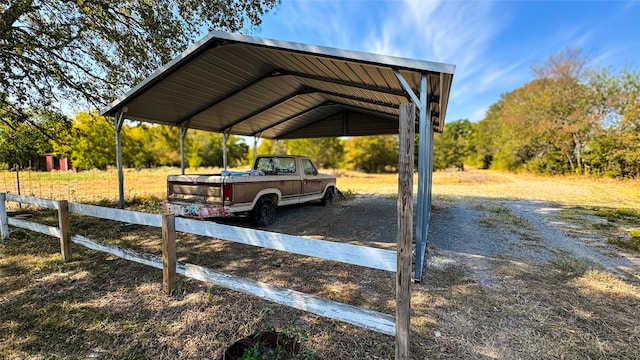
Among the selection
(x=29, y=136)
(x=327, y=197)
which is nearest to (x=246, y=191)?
(x=327, y=197)

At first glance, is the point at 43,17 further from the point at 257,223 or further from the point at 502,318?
the point at 502,318

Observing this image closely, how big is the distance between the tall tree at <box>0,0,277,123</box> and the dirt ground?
11.9 ft

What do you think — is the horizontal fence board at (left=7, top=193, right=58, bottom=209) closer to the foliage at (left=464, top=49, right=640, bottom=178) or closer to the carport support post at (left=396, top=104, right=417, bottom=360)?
the carport support post at (left=396, top=104, right=417, bottom=360)

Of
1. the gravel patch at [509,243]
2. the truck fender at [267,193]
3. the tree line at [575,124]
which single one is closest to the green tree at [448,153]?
the tree line at [575,124]

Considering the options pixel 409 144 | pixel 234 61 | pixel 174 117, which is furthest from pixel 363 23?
pixel 409 144

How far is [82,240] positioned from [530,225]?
8803 millimetres

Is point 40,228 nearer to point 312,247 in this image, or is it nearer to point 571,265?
point 312,247

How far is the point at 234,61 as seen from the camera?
16.8 ft

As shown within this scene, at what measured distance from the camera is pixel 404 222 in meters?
1.78

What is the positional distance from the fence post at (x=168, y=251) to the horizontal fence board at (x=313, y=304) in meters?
0.37

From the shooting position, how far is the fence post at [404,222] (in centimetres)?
177

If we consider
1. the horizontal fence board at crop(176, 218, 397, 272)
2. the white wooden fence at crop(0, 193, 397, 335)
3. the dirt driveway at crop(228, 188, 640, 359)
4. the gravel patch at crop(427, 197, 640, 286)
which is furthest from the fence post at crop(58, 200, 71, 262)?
the gravel patch at crop(427, 197, 640, 286)

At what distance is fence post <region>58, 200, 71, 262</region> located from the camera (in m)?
3.76

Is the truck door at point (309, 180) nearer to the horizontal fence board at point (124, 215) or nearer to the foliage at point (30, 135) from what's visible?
the horizontal fence board at point (124, 215)
